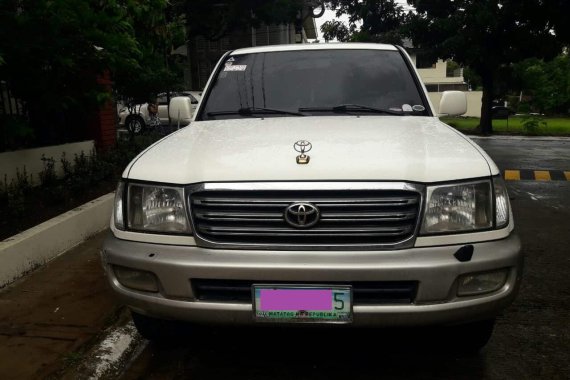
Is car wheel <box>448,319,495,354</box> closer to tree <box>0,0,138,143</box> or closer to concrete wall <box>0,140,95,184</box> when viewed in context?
tree <box>0,0,138,143</box>

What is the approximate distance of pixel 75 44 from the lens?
461 cm

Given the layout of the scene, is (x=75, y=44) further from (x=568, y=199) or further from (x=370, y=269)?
(x=568, y=199)

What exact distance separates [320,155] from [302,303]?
0.70 metres

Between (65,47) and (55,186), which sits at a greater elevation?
(65,47)

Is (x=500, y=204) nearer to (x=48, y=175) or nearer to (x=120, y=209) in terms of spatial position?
(x=120, y=209)

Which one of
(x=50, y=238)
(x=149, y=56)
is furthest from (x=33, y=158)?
(x=149, y=56)

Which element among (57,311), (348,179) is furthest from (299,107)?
(57,311)

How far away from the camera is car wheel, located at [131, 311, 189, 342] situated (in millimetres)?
2936

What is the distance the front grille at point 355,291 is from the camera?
231cm

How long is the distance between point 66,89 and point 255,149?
A: 343 cm

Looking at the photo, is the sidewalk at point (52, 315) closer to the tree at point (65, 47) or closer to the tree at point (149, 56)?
the tree at point (65, 47)

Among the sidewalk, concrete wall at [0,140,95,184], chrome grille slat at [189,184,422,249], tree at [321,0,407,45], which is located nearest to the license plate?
chrome grille slat at [189,184,422,249]

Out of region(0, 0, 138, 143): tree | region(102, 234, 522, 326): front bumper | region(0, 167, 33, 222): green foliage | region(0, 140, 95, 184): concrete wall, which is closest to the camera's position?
region(102, 234, 522, 326): front bumper

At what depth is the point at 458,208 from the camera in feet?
7.97
